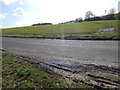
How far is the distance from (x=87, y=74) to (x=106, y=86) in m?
0.95

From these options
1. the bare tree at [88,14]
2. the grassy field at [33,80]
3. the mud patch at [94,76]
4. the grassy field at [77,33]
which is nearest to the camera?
the mud patch at [94,76]

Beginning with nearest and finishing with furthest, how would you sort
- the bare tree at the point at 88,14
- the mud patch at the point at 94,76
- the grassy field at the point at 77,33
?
the mud patch at the point at 94,76, the grassy field at the point at 77,33, the bare tree at the point at 88,14

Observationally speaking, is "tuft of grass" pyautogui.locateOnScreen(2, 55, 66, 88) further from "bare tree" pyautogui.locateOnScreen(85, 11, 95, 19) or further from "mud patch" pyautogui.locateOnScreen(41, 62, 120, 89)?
"bare tree" pyautogui.locateOnScreen(85, 11, 95, 19)

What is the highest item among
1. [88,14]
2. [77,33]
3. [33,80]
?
[88,14]

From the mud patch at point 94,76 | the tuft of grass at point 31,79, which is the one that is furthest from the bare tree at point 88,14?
the tuft of grass at point 31,79

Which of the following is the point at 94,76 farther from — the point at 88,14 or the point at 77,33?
the point at 88,14

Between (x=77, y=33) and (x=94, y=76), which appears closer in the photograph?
(x=94, y=76)

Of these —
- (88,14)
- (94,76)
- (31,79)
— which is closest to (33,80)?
(31,79)

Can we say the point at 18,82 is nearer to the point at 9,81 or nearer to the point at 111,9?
the point at 9,81

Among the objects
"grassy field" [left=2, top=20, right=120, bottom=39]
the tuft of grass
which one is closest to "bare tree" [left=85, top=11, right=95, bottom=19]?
"grassy field" [left=2, top=20, right=120, bottom=39]

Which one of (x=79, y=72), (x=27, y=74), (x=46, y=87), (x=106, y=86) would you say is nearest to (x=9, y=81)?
(x=27, y=74)

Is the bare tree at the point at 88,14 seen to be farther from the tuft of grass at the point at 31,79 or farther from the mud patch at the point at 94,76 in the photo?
the tuft of grass at the point at 31,79

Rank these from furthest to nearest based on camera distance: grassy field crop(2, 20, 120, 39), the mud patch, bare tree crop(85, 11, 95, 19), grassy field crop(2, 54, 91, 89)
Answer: bare tree crop(85, 11, 95, 19), grassy field crop(2, 20, 120, 39), grassy field crop(2, 54, 91, 89), the mud patch

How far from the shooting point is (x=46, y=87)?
3.19 metres
